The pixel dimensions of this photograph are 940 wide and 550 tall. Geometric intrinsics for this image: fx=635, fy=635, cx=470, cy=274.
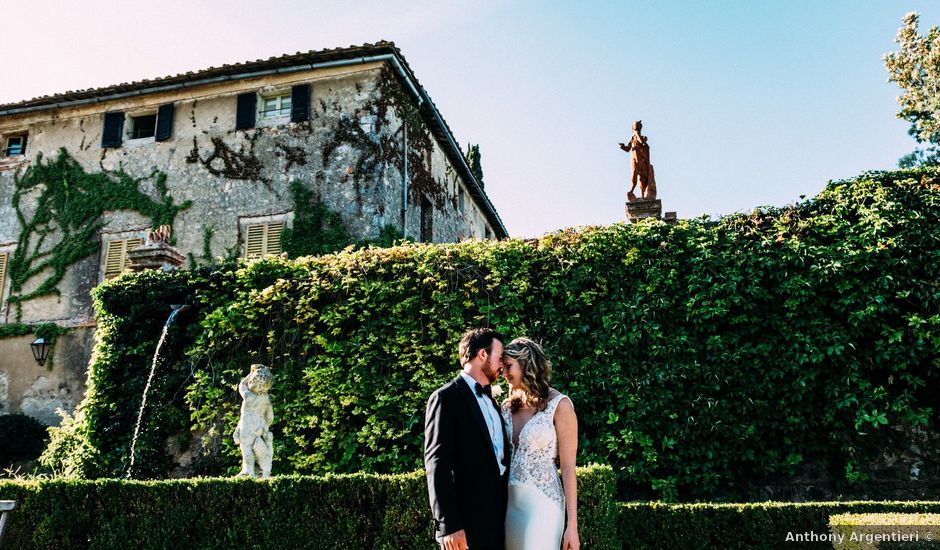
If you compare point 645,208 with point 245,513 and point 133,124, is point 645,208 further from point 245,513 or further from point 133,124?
point 133,124

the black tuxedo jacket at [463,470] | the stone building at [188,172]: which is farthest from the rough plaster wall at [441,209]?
the black tuxedo jacket at [463,470]

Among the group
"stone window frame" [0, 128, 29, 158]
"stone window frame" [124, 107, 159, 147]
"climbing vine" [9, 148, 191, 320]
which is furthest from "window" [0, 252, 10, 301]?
"stone window frame" [124, 107, 159, 147]

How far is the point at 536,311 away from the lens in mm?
8812

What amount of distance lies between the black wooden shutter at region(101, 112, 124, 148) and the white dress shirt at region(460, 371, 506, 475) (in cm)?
1501

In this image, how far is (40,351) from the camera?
13320 mm

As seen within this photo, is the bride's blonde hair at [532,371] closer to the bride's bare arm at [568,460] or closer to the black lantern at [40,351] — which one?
the bride's bare arm at [568,460]

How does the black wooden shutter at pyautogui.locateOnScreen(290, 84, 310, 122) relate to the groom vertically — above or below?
above

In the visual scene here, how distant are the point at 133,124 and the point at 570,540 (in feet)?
52.8

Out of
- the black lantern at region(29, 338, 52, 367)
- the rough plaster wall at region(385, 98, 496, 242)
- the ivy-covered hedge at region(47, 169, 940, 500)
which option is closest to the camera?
the ivy-covered hedge at region(47, 169, 940, 500)

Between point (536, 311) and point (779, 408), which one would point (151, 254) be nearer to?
point (536, 311)

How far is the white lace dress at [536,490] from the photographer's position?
364 centimetres

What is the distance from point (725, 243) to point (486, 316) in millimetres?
3318

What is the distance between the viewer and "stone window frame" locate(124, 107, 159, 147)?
15406 millimetres

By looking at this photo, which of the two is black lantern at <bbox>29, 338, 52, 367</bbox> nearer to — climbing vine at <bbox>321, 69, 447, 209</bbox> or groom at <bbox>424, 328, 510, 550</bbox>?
climbing vine at <bbox>321, 69, 447, 209</bbox>
